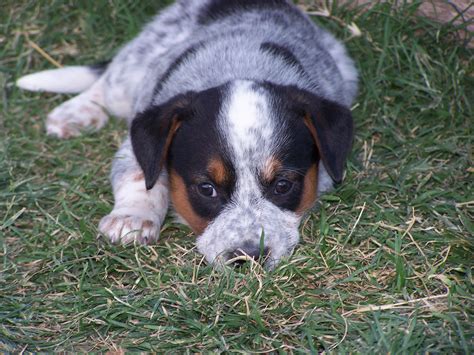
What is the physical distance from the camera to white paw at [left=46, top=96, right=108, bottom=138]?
6.38 metres

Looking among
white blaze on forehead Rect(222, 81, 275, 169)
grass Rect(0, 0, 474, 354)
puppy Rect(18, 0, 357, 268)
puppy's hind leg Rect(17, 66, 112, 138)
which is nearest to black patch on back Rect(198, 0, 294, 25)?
puppy Rect(18, 0, 357, 268)

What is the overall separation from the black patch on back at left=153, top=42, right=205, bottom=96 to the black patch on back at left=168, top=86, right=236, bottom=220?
834mm

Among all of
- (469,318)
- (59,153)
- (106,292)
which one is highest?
(469,318)

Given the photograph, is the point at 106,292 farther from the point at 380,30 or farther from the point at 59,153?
the point at 380,30

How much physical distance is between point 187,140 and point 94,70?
8.16 feet

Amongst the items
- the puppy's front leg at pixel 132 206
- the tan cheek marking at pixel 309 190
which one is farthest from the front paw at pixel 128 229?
the tan cheek marking at pixel 309 190

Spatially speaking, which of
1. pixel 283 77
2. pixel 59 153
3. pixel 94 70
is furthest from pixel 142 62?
pixel 283 77

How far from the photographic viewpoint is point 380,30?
6562mm

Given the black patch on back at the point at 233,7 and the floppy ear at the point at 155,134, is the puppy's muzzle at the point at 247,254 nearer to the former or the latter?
the floppy ear at the point at 155,134

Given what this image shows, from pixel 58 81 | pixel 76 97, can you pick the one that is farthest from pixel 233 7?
pixel 58 81

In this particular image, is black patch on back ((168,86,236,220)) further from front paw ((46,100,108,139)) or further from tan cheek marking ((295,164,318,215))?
front paw ((46,100,108,139))

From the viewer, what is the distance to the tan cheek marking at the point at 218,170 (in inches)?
181

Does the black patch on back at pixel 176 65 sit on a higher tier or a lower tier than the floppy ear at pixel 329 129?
lower

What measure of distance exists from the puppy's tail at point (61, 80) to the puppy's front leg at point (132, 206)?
1.40m
